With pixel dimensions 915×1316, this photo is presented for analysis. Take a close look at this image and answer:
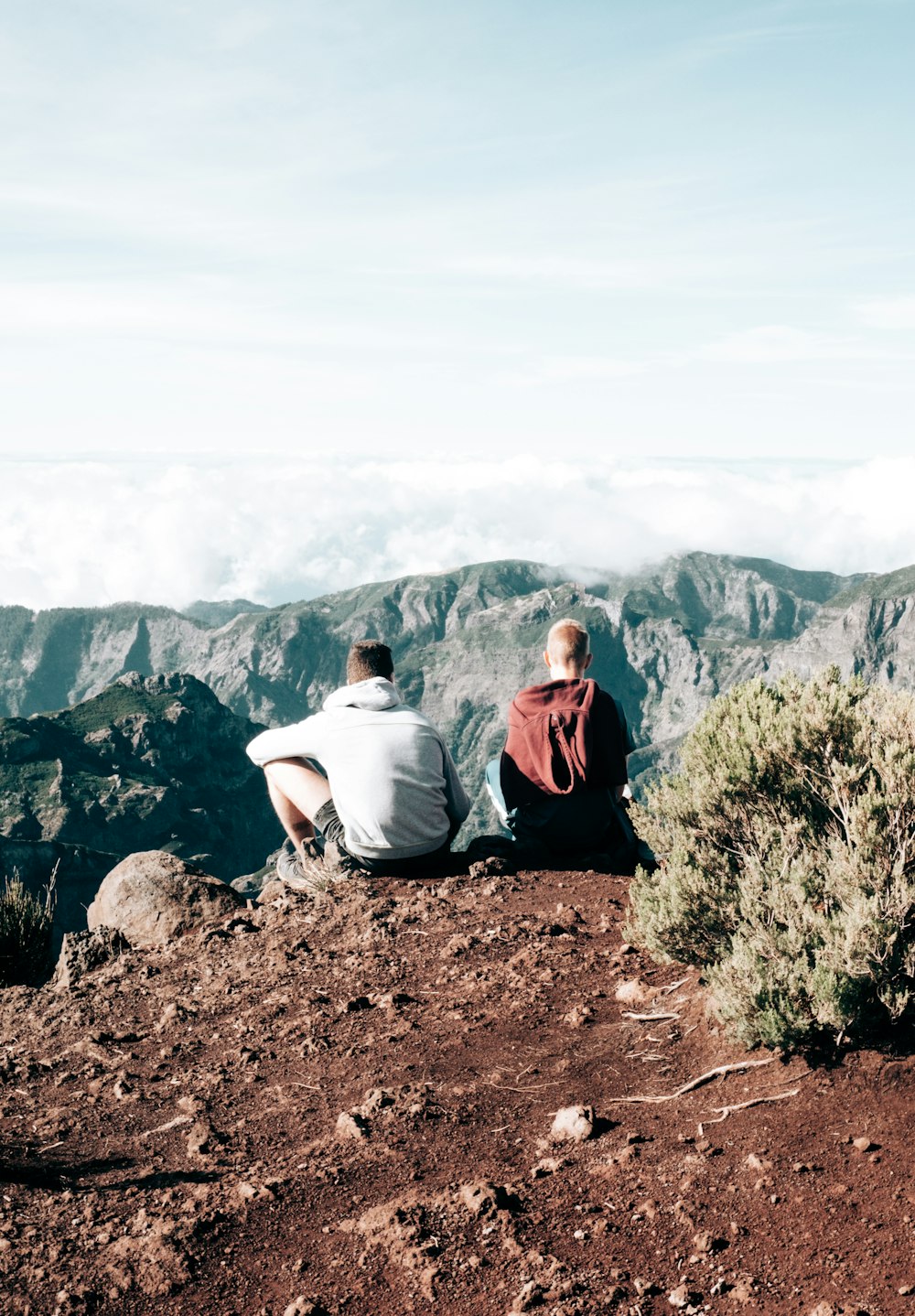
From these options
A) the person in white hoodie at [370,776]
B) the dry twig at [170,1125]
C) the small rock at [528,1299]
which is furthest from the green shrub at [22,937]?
the small rock at [528,1299]

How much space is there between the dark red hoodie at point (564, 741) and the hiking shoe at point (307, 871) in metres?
1.97

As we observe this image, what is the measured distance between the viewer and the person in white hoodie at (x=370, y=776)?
877 centimetres

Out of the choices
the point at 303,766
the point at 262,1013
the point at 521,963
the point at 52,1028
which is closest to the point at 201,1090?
the point at 262,1013

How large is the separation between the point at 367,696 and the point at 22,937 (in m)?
4.99

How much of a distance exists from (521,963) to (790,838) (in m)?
2.22

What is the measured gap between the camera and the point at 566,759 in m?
9.09

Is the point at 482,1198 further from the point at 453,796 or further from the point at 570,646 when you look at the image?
the point at 570,646

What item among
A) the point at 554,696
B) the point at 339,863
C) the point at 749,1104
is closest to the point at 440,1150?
the point at 749,1104

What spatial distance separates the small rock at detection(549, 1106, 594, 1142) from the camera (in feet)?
16.8

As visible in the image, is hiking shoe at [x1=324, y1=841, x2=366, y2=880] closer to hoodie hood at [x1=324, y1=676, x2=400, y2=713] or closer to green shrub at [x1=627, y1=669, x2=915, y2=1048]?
hoodie hood at [x1=324, y1=676, x2=400, y2=713]

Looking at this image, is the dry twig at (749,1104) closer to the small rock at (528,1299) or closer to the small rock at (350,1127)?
the small rock at (528,1299)

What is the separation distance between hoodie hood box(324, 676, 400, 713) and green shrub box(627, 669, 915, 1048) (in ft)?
8.27

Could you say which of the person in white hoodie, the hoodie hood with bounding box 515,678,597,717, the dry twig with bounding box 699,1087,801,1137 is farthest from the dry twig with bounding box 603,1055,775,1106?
the hoodie hood with bounding box 515,678,597,717

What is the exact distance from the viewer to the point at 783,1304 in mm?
3814
